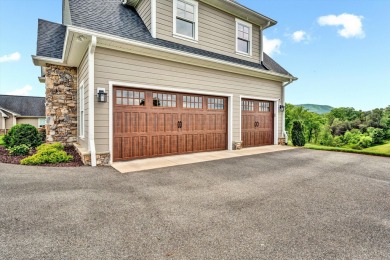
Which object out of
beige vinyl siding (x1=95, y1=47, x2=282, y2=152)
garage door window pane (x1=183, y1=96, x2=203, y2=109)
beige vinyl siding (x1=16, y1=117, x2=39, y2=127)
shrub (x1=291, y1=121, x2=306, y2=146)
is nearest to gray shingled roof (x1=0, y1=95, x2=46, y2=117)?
beige vinyl siding (x1=16, y1=117, x2=39, y2=127)

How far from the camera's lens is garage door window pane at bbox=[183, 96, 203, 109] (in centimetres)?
721

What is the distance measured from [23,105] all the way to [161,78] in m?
28.1

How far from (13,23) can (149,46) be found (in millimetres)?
15129

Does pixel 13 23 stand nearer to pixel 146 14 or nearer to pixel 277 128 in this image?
pixel 146 14

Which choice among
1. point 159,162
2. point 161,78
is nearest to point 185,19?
point 161,78

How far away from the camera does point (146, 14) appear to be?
7141 millimetres

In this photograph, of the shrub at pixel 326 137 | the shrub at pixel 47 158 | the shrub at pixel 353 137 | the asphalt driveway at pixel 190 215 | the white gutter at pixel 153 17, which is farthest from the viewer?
the shrub at pixel 326 137

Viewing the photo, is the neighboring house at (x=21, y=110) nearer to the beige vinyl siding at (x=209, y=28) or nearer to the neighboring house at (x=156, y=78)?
the neighboring house at (x=156, y=78)

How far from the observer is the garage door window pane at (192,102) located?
23.6 ft

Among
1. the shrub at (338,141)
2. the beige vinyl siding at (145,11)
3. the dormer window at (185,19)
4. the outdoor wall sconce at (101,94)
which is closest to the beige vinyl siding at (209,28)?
the dormer window at (185,19)

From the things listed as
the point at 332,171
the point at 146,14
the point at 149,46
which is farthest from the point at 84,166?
the point at 332,171

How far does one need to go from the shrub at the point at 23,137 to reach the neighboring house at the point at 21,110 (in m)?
19.6

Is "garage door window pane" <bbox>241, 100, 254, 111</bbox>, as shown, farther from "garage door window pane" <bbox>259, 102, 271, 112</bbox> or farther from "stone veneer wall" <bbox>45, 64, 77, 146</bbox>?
"stone veneer wall" <bbox>45, 64, 77, 146</bbox>

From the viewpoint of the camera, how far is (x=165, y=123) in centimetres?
670
